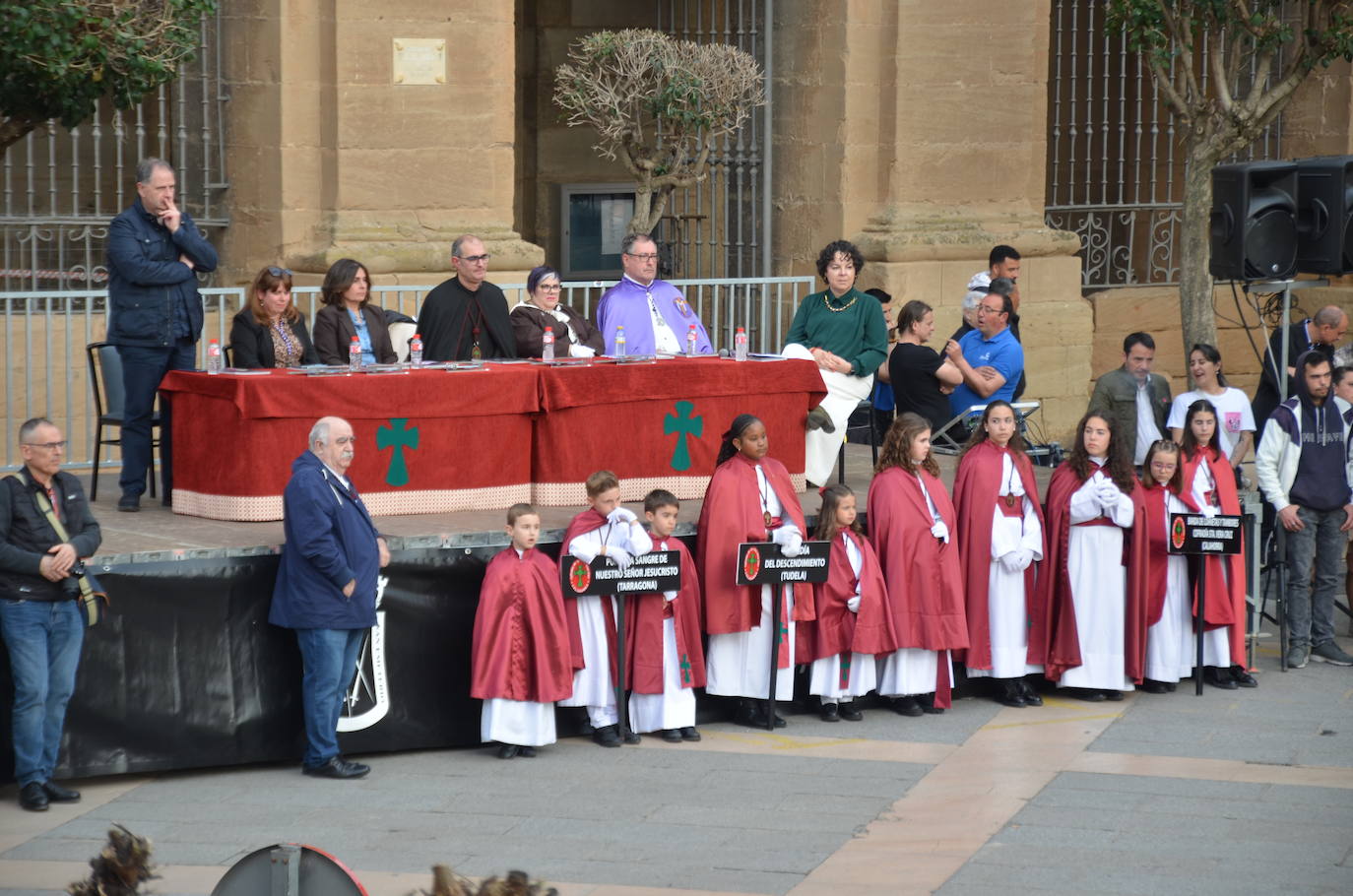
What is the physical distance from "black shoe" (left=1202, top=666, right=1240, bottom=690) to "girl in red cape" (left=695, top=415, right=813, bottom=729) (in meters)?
2.68

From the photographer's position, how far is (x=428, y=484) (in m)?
10.9

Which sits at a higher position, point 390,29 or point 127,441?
point 390,29

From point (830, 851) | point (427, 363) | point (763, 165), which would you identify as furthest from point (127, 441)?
point (763, 165)

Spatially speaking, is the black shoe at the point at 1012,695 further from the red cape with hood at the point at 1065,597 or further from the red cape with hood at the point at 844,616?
the red cape with hood at the point at 844,616

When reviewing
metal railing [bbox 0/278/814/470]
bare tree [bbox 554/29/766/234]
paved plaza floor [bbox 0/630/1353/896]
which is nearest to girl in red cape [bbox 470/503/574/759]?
paved plaza floor [bbox 0/630/1353/896]

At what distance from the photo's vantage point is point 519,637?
33.4ft

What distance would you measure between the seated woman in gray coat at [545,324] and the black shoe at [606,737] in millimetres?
2261

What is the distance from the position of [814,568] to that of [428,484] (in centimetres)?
210

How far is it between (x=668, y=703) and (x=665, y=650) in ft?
0.92

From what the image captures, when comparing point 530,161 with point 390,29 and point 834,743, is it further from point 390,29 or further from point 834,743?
point 834,743

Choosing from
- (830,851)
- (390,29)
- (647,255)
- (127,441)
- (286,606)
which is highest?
(390,29)

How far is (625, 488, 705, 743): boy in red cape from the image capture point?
10.5 m

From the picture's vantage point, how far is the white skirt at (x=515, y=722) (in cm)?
1025

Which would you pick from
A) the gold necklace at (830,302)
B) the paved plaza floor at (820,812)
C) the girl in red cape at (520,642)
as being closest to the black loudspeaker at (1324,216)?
the gold necklace at (830,302)
